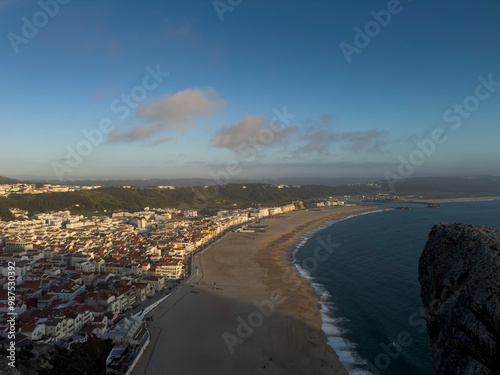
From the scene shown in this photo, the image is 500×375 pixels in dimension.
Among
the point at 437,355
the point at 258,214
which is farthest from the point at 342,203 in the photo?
the point at 437,355

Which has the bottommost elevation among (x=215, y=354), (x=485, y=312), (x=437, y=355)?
(x=215, y=354)

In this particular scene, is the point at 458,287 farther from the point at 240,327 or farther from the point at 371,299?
the point at 371,299

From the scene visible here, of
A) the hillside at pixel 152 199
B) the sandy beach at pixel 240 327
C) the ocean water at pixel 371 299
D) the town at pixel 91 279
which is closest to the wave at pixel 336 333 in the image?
the ocean water at pixel 371 299

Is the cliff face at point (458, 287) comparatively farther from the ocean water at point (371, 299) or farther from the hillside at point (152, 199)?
the hillside at point (152, 199)

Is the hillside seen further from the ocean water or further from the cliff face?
the cliff face

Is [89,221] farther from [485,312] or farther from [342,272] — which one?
[485,312]
